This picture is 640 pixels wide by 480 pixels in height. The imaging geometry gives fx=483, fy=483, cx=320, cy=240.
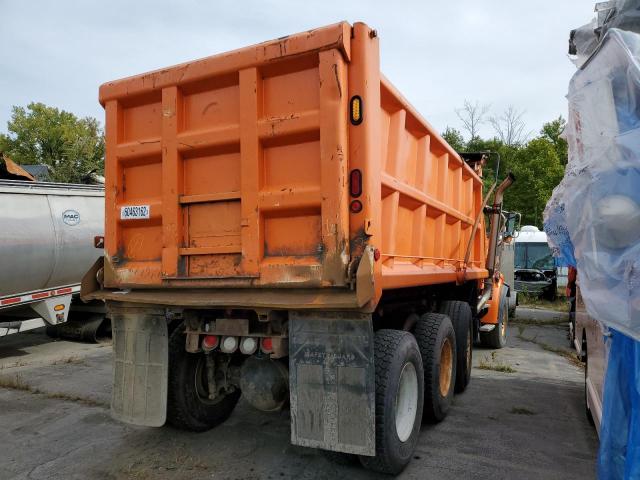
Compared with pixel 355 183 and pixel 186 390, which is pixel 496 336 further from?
pixel 355 183

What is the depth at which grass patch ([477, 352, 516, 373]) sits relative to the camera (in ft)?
22.0

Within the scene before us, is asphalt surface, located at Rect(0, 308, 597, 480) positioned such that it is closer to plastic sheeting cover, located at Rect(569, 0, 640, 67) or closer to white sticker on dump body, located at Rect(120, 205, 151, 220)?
white sticker on dump body, located at Rect(120, 205, 151, 220)

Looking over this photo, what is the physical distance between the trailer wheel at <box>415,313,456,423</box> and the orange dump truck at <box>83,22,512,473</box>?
0.03m

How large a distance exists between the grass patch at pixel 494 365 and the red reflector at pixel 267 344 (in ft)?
14.8

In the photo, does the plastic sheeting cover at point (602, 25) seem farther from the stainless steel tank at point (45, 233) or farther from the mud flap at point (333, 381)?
the stainless steel tank at point (45, 233)

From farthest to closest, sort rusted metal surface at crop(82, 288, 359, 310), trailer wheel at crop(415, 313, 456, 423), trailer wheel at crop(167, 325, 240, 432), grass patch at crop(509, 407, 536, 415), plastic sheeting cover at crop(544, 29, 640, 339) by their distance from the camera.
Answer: grass patch at crop(509, 407, 536, 415)
trailer wheel at crop(415, 313, 456, 423)
trailer wheel at crop(167, 325, 240, 432)
rusted metal surface at crop(82, 288, 359, 310)
plastic sheeting cover at crop(544, 29, 640, 339)

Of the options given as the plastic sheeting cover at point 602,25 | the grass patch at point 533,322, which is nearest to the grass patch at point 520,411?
the plastic sheeting cover at point 602,25

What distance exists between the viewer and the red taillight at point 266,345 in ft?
10.9

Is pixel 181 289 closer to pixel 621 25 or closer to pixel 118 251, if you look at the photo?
pixel 118 251

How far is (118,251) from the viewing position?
3.80m

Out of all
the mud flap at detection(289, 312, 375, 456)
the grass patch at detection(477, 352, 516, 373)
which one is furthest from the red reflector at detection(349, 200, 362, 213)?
the grass patch at detection(477, 352, 516, 373)

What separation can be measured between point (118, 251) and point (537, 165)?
27.5m

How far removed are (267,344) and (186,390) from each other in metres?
1.13

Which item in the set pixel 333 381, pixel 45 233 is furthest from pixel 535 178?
pixel 333 381
